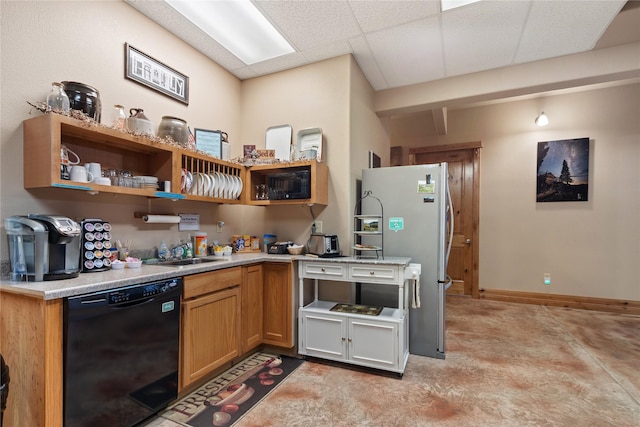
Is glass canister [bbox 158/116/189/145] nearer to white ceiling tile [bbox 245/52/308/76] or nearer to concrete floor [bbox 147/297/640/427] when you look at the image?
white ceiling tile [bbox 245/52/308/76]

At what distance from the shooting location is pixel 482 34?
2.77 meters

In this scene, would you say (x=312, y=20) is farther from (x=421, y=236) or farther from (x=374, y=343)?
(x=374, y=343)

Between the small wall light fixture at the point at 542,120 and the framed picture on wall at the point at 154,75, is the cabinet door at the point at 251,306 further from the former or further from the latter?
the small wall light fixture at the point at 542,120

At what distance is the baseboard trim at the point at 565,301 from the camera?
4078 millimetres

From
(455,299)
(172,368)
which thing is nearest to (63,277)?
(172,368)

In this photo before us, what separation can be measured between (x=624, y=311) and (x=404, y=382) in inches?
155

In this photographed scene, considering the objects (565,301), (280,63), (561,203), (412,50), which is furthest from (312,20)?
(565,301)

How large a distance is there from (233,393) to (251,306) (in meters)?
0.70

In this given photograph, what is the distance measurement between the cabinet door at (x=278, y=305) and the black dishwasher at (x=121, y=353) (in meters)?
0.98

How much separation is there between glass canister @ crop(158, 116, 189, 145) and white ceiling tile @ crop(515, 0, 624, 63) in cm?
309

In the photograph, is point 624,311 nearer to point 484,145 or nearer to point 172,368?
point 484,145

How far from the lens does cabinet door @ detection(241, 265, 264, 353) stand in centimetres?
259

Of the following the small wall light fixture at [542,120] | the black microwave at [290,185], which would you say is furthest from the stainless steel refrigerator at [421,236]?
the small wall light fixture at [542,120]

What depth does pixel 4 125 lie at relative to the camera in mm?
1732
